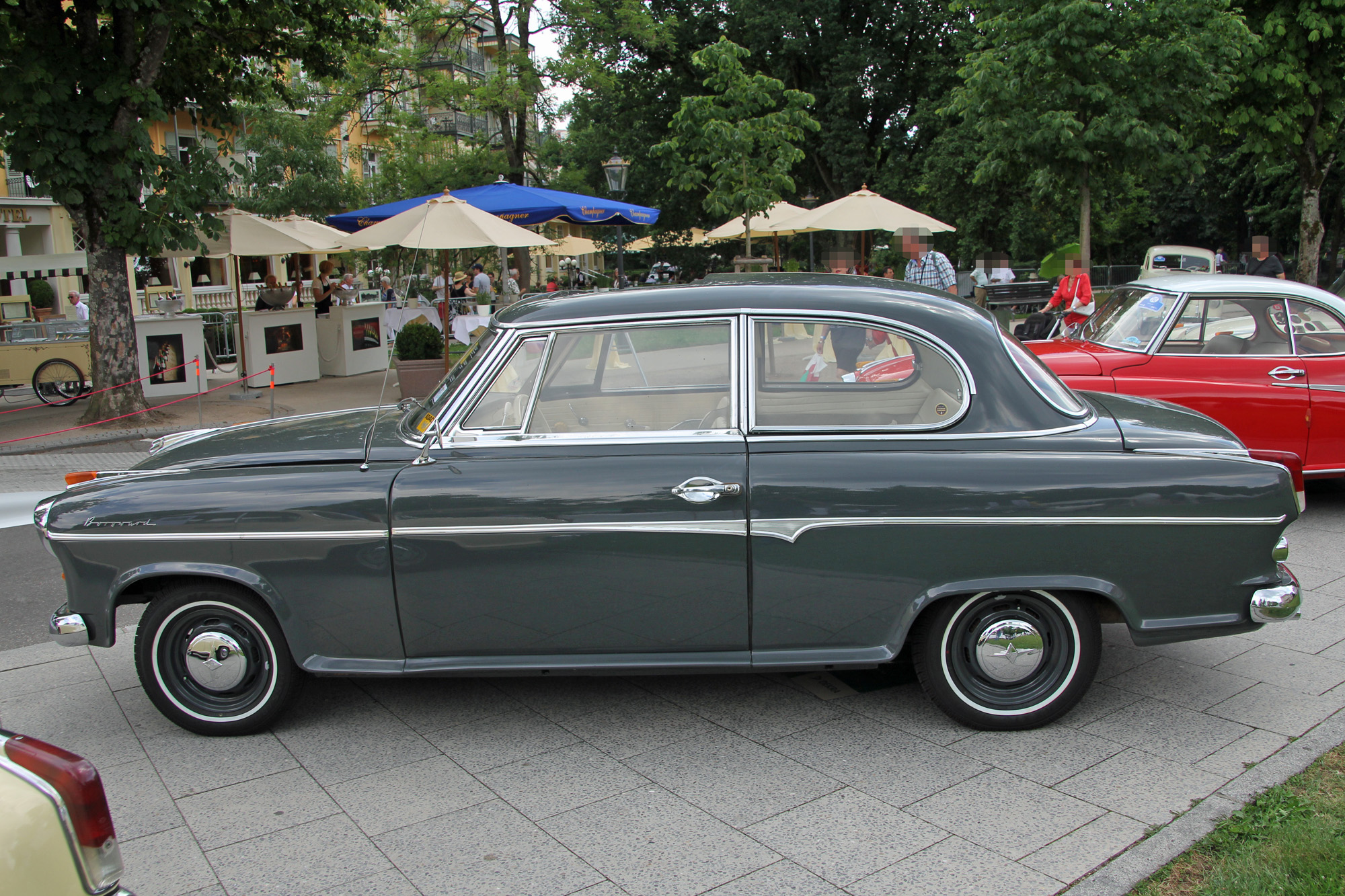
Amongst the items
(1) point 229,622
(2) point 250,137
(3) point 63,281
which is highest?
(2) point 250,137

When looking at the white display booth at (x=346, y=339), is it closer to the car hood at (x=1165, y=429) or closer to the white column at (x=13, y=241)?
the car hood at (x=1165, y=429)

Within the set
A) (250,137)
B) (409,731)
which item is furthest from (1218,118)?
(250,137)

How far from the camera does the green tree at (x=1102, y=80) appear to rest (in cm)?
1412

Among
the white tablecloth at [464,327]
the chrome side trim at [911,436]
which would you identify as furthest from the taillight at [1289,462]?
the white tablecloth at [464,327]

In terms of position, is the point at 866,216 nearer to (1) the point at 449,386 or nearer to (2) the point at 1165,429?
(2) the point at 1165,429

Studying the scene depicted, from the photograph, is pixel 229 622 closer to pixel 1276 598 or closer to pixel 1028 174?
pixel 1276 598

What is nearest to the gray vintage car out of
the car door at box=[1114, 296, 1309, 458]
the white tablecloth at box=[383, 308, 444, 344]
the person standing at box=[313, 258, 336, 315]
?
the car door at box=[1114, 296, 1309, 458]

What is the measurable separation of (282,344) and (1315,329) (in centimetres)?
1421

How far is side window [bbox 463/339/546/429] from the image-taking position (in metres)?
3.95

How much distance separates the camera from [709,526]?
373cm

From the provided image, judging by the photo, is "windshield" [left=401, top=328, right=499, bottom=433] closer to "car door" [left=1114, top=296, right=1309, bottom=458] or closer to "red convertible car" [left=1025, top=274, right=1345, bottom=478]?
"red convertible car" [left=1025, top=274, right=1345, bottom=478]

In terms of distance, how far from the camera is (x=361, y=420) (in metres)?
4.59

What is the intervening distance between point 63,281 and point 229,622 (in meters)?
38.5

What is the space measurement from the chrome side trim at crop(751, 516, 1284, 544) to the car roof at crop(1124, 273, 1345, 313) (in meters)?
3.84
